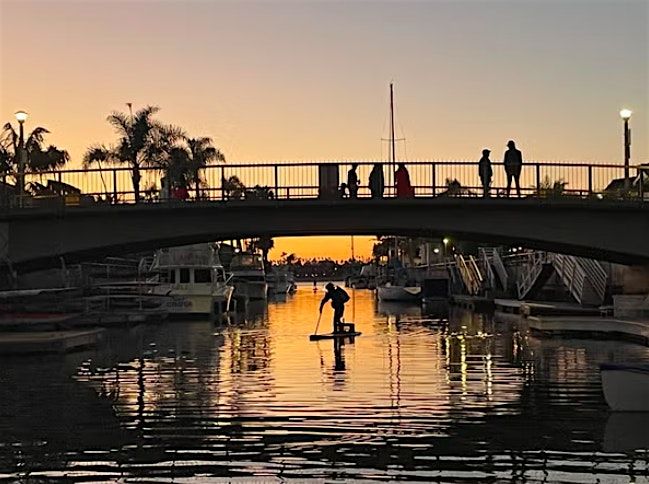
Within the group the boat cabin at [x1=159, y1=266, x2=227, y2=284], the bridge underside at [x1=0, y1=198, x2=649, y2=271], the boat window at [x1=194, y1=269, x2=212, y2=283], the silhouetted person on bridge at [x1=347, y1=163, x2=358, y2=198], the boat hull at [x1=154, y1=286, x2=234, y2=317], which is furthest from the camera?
the boat window at [x1=194, y1=269, x2=212, y2=283]

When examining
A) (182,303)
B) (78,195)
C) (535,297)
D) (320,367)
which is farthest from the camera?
(535,297)

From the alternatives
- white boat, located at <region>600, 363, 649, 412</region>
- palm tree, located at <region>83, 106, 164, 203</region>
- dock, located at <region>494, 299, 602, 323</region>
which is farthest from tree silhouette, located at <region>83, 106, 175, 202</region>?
white boat, located at <region>600, 363, 649, 412</region>

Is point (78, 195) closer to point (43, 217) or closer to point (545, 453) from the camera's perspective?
point (43, 217)

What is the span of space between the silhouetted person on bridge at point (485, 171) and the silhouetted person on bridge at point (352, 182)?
14.8 ft

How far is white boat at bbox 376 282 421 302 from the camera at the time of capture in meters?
87.1

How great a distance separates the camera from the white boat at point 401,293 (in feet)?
286

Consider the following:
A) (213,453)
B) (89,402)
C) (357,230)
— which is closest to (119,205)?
(357,230)

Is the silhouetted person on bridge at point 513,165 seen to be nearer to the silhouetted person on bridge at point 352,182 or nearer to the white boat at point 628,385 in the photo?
the silhouetted person on bridge at point 352,182

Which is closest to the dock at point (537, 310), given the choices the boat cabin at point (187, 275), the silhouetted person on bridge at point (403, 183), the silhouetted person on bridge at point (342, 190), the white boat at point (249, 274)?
the silhouetted person on bridge at point (403, 183)

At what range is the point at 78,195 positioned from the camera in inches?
1609

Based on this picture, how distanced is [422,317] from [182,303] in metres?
12.6

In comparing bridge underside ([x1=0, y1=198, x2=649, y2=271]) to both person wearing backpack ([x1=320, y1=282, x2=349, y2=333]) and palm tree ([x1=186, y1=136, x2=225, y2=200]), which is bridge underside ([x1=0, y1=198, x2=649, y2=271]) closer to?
person wearing backpack ([x1=320, y1=282, x2=349, y2=333])

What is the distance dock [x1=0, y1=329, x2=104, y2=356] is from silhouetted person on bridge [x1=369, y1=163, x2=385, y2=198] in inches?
461

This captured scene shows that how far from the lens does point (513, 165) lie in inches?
1624
